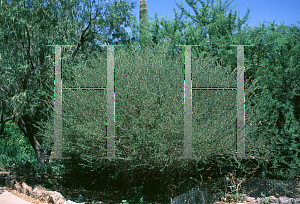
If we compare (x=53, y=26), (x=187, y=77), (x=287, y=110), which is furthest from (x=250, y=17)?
(x=53, y=26)

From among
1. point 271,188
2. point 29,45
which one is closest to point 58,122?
point 29,45

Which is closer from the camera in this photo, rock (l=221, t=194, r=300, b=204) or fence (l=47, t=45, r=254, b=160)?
fence (l=47, t=45, r=254, b=160)

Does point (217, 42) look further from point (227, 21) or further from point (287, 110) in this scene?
point (287, 110)

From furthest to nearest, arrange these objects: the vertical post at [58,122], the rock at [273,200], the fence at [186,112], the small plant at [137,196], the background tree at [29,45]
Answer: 1. the background tree at [29,45]
2. the vertical post at [58,122]
3. the small plant at [137,196]
4. the rock at [273,200]
5. the fence at [186,112]

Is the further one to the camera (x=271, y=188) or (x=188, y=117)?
(x=271, y=188)

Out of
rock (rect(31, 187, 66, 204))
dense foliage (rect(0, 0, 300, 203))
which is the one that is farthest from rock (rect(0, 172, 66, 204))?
dense foliage (rect(0, 0, 300, 203))

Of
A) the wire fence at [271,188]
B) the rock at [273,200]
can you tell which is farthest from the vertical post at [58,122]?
the rock at [273,200]

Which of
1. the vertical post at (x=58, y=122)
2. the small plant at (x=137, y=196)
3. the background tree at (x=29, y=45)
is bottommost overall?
the small plant at (x=137, y=196)

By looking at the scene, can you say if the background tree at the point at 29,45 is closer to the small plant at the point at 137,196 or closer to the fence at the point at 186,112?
the fence at the point at 186,112

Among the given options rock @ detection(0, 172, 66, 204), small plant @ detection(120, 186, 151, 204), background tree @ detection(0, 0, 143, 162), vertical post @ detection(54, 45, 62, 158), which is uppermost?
background tree @ detection(0, 0, 143, 162)

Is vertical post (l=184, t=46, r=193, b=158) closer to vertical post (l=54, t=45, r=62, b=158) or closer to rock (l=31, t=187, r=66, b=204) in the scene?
rock (l=31, t=187, r=66, b=204)

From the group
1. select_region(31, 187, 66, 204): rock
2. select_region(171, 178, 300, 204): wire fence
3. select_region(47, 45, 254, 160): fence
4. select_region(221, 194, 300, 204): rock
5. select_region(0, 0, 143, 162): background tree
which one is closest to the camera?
select_region(31, 187, 66, 204): rock

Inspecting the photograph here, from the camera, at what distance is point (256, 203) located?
6.17 meters

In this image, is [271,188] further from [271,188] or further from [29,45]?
[29,45]
